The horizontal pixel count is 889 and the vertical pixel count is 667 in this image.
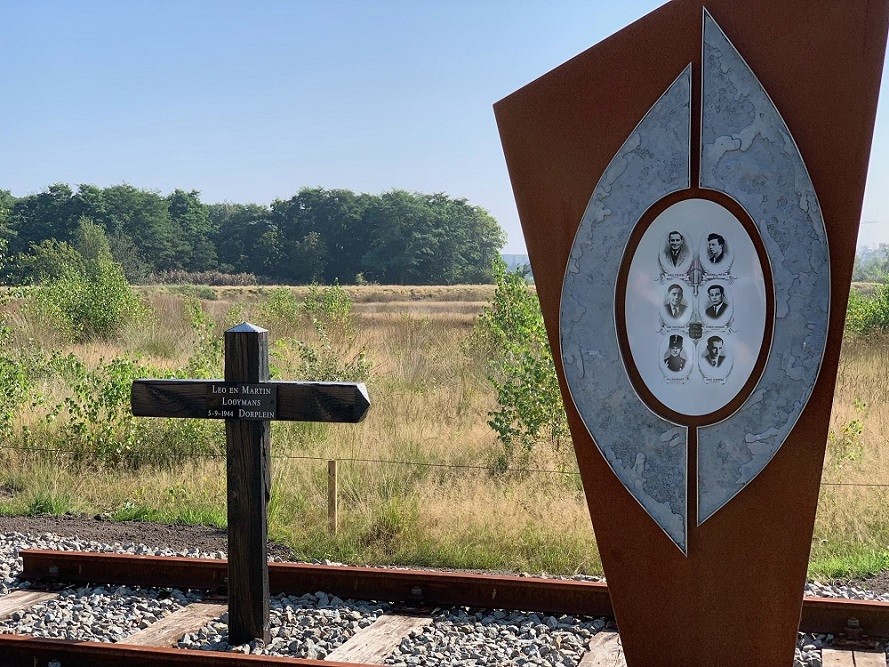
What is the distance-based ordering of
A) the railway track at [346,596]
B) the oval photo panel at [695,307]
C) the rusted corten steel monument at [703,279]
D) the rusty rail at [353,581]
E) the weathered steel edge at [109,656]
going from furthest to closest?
the rusty rail at [353,581]
the railway track at [346,596]
the weathered steel edge at [109,656]
the oval photo panel at [695,307]
the rusted corten steel monument at [703,279]

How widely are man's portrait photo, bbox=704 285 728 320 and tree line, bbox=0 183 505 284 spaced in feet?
218

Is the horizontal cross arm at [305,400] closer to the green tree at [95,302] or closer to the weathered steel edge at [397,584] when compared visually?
the weathered steel edge at [397,584]

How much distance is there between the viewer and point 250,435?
494 centimetres

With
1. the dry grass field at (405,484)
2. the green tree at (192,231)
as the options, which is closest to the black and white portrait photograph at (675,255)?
the dry grass field at (405,484)

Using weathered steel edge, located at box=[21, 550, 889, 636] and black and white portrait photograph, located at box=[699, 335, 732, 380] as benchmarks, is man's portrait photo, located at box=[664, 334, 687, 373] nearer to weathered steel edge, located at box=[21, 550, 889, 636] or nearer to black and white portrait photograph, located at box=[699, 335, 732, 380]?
black and white portrait photograph, located at box=[699, 335, 732, 380]

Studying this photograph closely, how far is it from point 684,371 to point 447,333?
59.7 ft

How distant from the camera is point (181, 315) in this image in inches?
1019

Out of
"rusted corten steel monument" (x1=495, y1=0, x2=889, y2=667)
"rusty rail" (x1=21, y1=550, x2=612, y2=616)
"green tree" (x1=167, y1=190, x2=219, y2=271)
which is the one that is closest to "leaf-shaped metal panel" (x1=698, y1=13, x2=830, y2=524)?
"rusted corten steel monument" (x1=495, y1=0, x2=889, y2=667)

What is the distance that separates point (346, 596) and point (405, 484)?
2.86 meters

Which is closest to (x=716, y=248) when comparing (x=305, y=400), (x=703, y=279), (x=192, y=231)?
(x=703, y=279)

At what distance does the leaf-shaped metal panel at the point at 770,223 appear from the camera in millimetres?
3846

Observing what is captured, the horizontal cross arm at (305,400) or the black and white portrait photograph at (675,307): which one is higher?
the black and white portrait photograph at (675,307)

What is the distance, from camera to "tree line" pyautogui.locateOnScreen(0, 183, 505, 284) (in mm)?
71438

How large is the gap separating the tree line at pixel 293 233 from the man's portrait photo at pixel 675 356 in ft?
218
